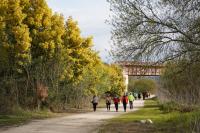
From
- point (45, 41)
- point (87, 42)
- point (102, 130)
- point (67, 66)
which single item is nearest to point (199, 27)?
point (102, 130)

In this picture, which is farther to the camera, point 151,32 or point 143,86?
point 143,86

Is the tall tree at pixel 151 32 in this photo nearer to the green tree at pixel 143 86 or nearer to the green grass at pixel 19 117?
the green grass at pixel 19 117

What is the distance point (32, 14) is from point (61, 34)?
2845mm

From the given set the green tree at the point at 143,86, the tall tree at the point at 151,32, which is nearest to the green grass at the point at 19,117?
the tall tree at the point at 151,32

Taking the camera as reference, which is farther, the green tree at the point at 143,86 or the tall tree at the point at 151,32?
the green tree at the point at 143,86

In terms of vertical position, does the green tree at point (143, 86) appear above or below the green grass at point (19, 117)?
above

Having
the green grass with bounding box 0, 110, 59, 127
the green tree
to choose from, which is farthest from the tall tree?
the green tree

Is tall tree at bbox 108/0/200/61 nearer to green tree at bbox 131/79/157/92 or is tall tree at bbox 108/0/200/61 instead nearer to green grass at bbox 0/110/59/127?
green grass at bbox 0/110/59/127

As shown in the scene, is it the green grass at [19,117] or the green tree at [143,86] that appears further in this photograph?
the green tree at [143,86]

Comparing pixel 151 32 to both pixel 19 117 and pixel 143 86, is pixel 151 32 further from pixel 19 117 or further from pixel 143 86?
pixel 143 86

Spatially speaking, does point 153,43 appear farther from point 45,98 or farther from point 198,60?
point 45,98

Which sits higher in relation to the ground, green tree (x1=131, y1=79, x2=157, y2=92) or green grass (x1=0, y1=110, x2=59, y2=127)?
green tree (x1=131, y1=79, x2=157, y2=92)

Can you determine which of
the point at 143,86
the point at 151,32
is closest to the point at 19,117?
the point at 151,32

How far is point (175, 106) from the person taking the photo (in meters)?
39.0
